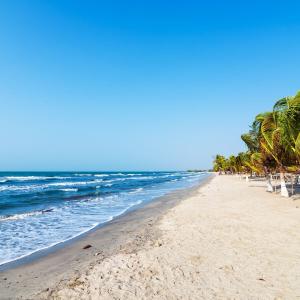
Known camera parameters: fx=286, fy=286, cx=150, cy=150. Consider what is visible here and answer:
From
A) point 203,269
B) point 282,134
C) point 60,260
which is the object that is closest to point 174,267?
point 203,269

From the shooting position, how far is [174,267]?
7.20 m

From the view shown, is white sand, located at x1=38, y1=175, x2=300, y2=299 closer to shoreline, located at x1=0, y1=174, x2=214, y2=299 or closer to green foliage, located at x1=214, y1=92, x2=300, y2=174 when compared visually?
shoreline, located at x1=0, y1=174, x2=214, y2=299

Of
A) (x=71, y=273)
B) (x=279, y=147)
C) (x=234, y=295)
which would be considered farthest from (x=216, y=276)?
(x=279, y=147)

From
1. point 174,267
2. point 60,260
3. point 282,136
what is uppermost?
point 282,136

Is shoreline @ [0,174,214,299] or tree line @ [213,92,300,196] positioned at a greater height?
tree line @ [213,92,300,196]

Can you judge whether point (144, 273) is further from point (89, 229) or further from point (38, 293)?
point (89, 229)

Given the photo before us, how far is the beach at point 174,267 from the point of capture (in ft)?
19.3

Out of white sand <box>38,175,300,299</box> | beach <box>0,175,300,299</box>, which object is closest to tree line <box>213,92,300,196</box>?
beach <box>0,175,300,299</box>

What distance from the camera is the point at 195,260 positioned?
770 cm

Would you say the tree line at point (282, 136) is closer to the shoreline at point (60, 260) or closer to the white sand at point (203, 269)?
the white sand at point (203, 269)

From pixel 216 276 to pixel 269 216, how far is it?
28.1 feet

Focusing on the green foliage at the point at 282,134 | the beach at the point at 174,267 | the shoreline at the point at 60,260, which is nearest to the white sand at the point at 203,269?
the beach at the point at 174,267

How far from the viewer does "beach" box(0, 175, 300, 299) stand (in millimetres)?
5883

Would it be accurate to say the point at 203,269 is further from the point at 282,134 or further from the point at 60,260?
the point at 282,134
